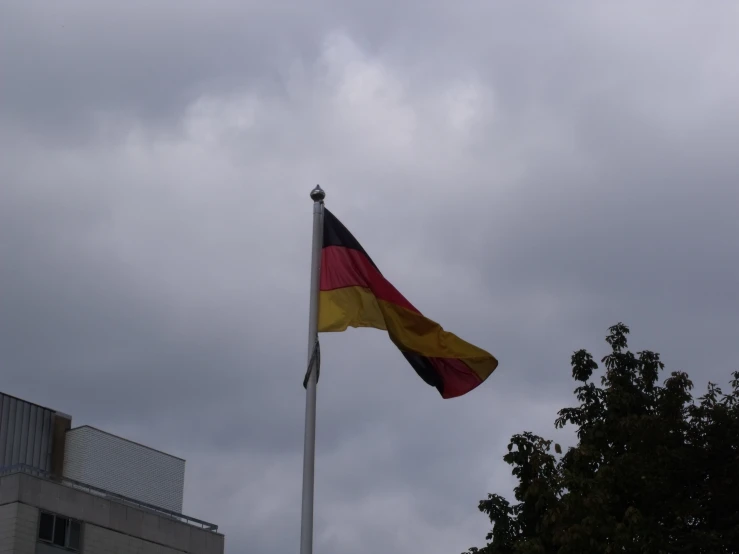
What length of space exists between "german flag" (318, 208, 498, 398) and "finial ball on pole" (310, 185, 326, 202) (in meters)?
0.49

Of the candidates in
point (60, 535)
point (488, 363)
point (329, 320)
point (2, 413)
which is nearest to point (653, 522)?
point (488, 363)

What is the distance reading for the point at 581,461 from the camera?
98.2 ft

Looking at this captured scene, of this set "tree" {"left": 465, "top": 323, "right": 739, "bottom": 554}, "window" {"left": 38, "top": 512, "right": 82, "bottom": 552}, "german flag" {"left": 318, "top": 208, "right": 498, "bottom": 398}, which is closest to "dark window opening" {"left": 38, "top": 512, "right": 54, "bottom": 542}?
"window" {"left": 38, "top": 512, "right": 82, "bottom": 552}

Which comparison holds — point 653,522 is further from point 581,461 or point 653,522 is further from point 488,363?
point 488,363

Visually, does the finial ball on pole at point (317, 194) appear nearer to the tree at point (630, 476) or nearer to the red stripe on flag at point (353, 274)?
the red stripe on flag at point (353, 274)

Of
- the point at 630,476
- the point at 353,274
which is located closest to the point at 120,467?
the point at 630,476

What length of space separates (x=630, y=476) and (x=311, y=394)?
11200 mm

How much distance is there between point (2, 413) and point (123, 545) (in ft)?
30.0

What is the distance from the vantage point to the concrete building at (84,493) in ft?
181

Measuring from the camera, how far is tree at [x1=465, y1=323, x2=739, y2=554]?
28.1m

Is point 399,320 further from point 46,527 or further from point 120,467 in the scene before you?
point 120,467

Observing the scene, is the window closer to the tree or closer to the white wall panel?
the white wall panel

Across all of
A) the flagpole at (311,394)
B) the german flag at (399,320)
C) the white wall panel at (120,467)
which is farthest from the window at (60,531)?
the flagpole at (311,394)

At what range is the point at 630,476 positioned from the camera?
1145 inches
